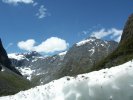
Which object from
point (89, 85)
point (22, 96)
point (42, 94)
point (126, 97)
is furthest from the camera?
point (22, 96)

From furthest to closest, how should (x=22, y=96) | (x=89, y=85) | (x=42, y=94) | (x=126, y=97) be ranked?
(x=22, y=96)
(x=42, y=94)
(x=89, y=85)
(x=126, y=97)

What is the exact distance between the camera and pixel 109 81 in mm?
25672

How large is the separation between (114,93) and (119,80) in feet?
3.41

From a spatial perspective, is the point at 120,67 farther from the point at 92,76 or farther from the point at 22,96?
the point at 22,96

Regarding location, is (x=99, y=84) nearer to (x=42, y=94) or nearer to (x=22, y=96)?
(x=42, y=94)

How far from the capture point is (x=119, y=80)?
2544cm

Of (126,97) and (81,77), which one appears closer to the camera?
(126,97)

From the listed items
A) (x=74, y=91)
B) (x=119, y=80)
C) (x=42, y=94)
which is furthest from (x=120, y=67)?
(x=42, y=94)

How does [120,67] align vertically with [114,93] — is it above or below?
above

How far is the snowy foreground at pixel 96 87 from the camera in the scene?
2506 cm

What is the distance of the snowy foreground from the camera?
25.1m

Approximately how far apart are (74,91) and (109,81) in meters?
2.79

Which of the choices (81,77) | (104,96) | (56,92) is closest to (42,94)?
(56,92)

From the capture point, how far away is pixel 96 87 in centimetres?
2589
